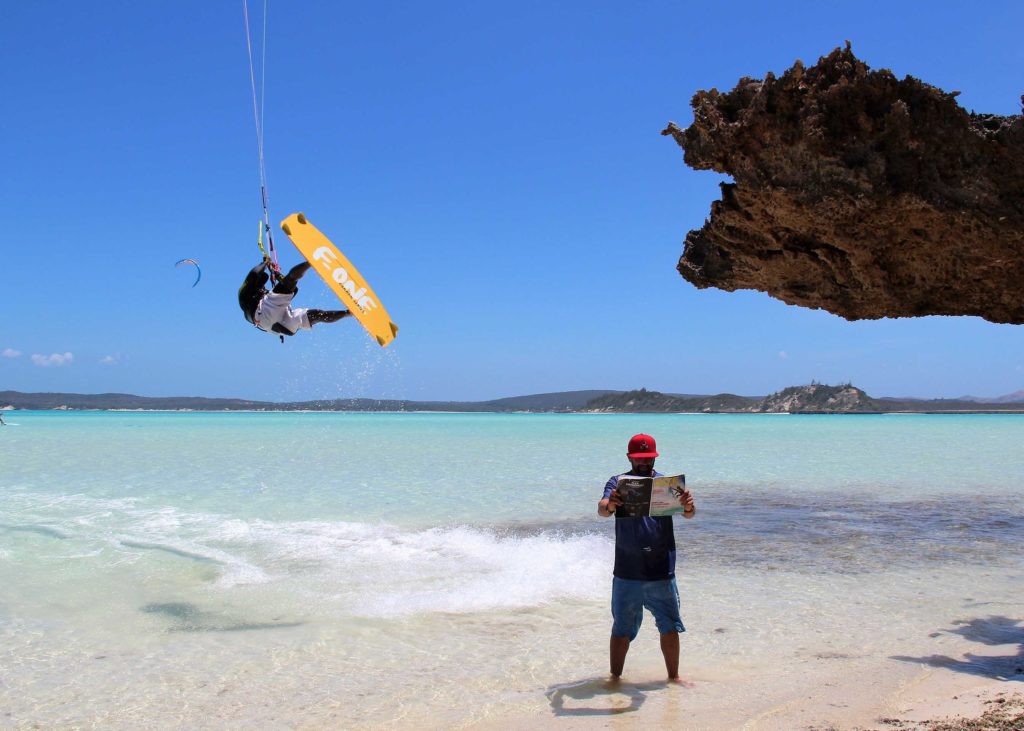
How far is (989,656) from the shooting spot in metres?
5.25

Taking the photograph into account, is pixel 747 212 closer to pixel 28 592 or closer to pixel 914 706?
pixel 914 706

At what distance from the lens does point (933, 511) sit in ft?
42.3

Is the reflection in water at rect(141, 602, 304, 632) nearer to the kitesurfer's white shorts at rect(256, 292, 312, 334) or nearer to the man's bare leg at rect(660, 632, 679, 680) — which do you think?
the kitesurfer's white shorts at rect(256, 292, 312, 334)

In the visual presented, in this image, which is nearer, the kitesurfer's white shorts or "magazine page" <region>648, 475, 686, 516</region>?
"magazine page" <region>648, 475, 686, 516</region>

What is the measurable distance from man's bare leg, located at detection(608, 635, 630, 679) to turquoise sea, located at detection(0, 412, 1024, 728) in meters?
0.17

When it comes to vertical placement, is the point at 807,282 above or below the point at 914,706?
above

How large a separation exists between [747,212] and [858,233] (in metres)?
0.98

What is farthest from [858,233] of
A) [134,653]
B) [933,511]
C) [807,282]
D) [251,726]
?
[933,511]

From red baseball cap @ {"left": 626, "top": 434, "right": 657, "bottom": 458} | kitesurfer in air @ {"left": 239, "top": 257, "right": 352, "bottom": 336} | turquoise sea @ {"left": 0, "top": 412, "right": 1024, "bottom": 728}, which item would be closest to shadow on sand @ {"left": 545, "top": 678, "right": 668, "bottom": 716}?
turquoise sea @ {"left": 0, "top": 412, "right": 1024, "bottom": 728}

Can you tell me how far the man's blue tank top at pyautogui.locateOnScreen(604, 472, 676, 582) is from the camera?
4.49m

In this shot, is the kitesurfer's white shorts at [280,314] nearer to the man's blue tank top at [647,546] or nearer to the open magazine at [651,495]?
the man's blue tank top at [647,546]

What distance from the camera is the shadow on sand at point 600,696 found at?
4461mm

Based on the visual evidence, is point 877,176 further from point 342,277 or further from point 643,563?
point 342,277

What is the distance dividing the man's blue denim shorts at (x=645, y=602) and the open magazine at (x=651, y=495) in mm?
581
